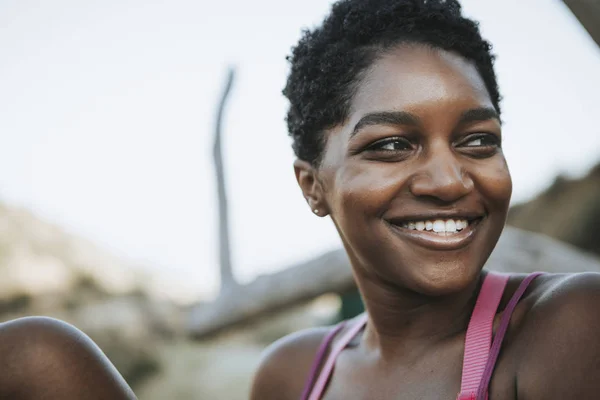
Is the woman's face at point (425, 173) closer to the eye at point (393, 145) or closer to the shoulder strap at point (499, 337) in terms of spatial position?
the eye at point (393, 145)

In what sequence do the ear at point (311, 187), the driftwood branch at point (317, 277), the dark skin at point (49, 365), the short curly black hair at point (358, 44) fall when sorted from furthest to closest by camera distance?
1. the driftwood branch at point (317, 277)
2. the ear at point (311, 187)
3. the short curly black hair at point (358, 44)
4. the dark skin at point (49, 365)

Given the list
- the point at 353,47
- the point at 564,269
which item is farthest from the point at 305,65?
the point at 564,269

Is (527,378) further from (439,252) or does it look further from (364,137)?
(364,137)

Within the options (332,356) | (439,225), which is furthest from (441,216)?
(332,356)

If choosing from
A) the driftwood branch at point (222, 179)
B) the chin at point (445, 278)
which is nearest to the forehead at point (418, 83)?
the chin at point (445, 278)

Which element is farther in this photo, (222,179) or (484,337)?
(222,179)

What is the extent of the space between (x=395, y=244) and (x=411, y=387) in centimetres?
41

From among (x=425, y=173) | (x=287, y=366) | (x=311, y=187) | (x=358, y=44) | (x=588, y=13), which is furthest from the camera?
(x=287, y=366)

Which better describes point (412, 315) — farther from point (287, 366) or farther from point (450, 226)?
point (287, 366)

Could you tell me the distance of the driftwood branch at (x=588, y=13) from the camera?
159 centimetres

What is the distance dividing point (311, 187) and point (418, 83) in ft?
1.84

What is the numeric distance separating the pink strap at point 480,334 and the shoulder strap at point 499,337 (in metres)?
0.03

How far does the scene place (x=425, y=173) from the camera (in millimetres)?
1743

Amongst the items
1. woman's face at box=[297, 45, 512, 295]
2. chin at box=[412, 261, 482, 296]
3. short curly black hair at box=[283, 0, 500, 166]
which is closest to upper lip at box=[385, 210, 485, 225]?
woman's face at box=[297, 45, 512, 295]
